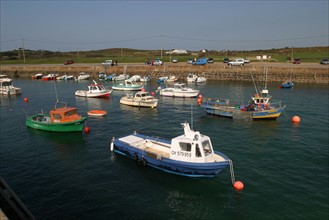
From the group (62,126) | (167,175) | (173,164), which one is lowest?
(167,175)

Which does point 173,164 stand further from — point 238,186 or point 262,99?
point 262,99

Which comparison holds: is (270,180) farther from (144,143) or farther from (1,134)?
(1,134)

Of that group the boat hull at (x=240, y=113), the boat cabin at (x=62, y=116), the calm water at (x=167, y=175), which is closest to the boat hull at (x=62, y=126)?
the boat cabin at (x=62, y=116)

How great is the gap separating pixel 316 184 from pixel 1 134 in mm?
34765

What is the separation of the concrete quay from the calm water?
126ft

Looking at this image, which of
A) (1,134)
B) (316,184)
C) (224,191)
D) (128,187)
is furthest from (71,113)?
(316,184)

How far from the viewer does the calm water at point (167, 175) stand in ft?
57.0

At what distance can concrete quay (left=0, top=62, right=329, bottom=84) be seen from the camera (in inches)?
2830

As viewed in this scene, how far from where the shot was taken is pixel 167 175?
71.2 feet

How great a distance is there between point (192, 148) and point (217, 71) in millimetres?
66855

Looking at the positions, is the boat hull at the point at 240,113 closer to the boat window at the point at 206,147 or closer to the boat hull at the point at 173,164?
the boat hull at the point at 173,164

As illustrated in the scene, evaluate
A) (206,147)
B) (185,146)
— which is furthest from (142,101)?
(206,147)

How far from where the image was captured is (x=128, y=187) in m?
20.0

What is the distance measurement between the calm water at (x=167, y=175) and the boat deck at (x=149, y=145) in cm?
173
